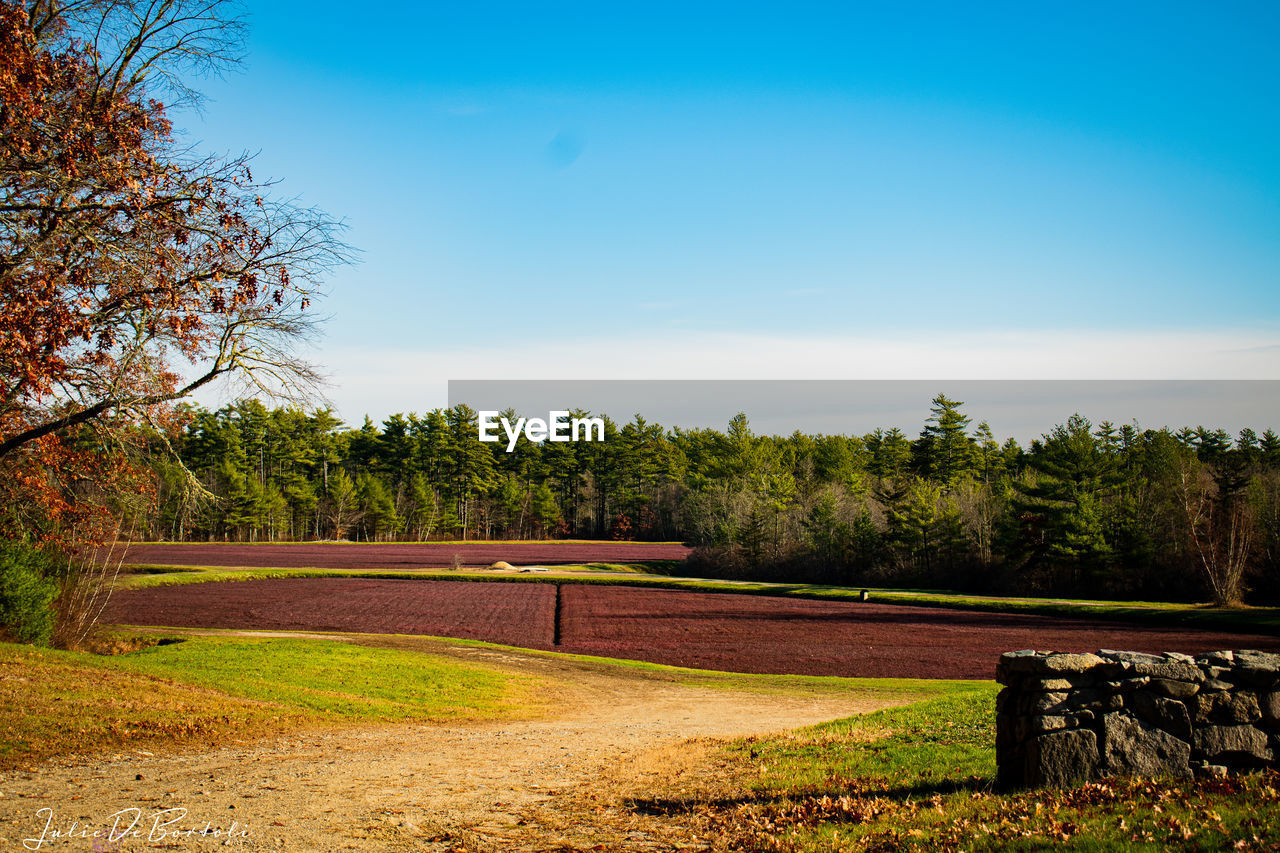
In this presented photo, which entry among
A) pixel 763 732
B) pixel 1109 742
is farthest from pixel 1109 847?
pixel 763 732

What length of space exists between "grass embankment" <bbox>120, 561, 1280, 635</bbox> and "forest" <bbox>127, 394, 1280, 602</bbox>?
15.4ft

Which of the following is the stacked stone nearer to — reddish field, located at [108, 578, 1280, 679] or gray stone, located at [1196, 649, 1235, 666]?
gray stone, located at [1196, 649, 1235, 666]

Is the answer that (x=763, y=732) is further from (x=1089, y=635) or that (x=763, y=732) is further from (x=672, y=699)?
(x=1089, y=635)

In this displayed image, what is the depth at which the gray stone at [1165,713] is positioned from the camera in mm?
7008

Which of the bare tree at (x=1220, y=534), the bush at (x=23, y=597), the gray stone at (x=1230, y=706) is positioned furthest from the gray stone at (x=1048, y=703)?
the bare tree at (x=1220, y=534)

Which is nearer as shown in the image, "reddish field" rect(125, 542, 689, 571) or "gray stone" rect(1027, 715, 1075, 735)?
"gray stone" rect(1027, 715, 1075, 735)

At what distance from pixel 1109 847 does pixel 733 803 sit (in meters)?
3.51

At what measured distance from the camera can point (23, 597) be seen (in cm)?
1742

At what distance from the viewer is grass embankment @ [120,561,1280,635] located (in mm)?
35156

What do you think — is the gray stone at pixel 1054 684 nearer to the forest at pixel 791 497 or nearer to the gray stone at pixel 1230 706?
the gray stone at pixel 1230 706

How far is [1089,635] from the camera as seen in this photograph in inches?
1229

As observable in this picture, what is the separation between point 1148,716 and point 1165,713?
0.45 ft
